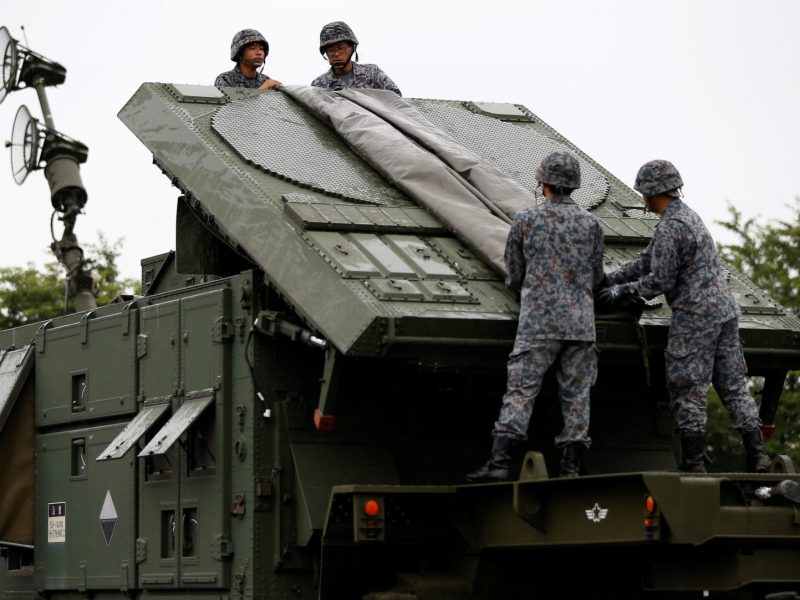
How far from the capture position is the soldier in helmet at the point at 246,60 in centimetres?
1167

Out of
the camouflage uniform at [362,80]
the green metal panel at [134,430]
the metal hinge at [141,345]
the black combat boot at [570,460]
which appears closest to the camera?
the black combat boot at [570,460]

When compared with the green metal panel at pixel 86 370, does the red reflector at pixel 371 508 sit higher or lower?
lower

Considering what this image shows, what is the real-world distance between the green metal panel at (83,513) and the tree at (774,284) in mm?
14625

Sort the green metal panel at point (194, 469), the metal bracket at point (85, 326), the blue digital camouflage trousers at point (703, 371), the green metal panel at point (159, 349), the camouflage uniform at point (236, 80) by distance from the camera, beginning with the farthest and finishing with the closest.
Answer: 1. the camouflage uniform at point (236, 80)
2. the metal bracket at point (85, 326)
3. the green metal panel at point (159, 349)
4. the green metal panel at point (194, 469)
5. the blue digital camouflage trousers at point (703, 371)

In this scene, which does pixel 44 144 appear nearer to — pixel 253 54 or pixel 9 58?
pixel 9 58

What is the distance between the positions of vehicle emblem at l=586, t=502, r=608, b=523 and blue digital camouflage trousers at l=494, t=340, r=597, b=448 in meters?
0.62

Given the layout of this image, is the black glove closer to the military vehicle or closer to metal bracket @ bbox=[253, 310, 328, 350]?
the military vehicle

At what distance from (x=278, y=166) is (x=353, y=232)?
947 millimetres

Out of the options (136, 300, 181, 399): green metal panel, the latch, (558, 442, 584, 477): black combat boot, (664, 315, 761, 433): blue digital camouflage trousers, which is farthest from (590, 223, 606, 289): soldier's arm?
(136, 300, 181, 399): green metal panel

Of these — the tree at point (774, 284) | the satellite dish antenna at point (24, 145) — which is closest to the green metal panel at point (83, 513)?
the satellite dish antenna at point (24, 145)

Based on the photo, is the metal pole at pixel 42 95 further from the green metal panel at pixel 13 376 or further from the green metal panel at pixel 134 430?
the green metal panel at pixel 134 430

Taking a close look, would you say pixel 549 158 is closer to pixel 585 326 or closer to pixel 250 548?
pixel 585 326

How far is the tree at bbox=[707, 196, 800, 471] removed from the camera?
25.7 meters

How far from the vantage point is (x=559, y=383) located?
8.03m
